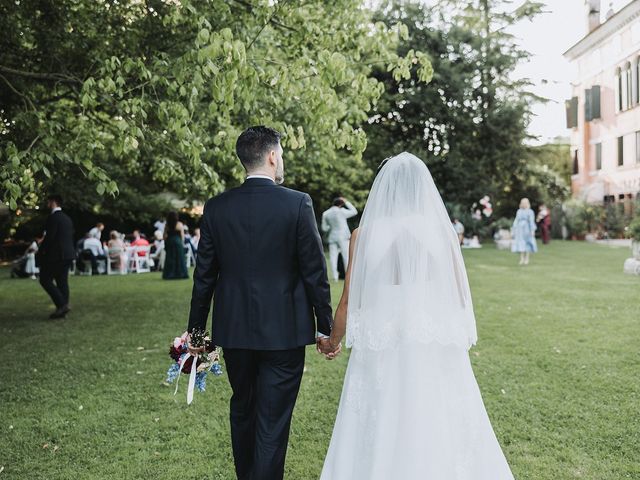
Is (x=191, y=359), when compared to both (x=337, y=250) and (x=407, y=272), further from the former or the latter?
(x=337, y=250)

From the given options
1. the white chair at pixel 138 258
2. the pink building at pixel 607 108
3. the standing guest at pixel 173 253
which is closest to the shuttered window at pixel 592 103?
the pink building at pixel 607 108

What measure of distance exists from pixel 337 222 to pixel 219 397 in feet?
29.7

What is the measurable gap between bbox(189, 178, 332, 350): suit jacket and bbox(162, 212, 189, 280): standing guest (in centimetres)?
1395

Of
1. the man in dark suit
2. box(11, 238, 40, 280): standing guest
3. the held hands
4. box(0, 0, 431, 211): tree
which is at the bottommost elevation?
box(11, 238, 40, 280): standing guest

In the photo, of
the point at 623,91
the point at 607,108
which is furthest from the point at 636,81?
the point at 607,108

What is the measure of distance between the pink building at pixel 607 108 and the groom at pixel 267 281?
114ft

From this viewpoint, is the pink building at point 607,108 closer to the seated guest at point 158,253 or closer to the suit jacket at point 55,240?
the seated guest at point 158,253

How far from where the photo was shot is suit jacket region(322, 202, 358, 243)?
14.5 m

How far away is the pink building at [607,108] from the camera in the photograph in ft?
111

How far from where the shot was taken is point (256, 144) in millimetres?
3502

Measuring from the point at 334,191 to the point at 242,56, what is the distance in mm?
23822

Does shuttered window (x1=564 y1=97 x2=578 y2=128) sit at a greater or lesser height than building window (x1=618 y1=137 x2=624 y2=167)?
greater

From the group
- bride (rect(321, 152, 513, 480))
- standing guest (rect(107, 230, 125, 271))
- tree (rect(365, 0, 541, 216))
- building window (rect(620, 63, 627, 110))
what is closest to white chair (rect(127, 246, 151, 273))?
standing guest (rect(107, 230, 125, 271))

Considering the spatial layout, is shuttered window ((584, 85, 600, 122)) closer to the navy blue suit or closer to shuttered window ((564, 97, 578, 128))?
shuttered window ((564, 97, 578, 128))
